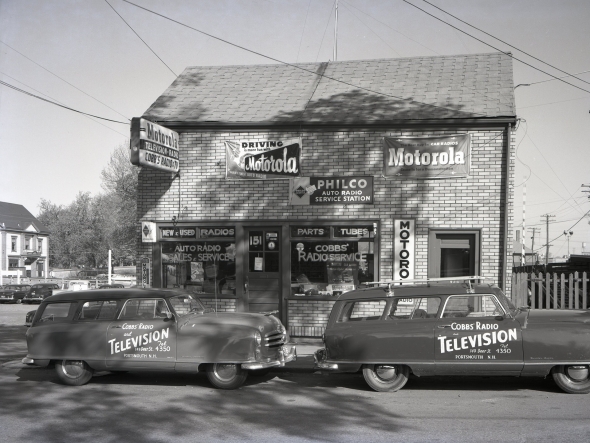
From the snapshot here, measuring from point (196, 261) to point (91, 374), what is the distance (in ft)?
15.6

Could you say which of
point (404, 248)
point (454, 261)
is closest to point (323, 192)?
point (404, 248)

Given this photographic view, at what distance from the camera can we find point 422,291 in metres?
9.10

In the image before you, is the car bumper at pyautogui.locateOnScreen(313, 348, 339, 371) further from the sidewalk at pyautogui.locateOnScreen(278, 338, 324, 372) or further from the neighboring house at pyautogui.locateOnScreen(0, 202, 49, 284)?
the neighboring house at pyautogui.locateOnScreen(0, 202, 49, 284)

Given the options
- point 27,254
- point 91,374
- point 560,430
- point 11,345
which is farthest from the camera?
point 27,254

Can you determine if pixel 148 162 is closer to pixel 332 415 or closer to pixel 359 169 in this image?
pixel 359 169

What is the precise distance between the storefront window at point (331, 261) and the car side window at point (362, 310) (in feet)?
13.2

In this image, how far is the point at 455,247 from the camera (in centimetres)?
1329

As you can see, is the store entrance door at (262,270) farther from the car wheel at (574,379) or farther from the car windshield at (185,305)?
the car wheel at (574,379)

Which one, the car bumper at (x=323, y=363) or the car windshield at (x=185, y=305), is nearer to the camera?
the car bumper at (x=323, y=363)

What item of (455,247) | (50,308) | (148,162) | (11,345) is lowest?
(11,345)

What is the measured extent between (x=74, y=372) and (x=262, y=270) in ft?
16.8

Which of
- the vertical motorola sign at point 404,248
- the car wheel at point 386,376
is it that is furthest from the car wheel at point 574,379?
the vertical motorola sign at point 404,248

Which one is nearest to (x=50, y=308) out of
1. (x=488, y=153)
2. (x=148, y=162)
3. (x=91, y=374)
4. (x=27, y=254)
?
(x=91, y=374)

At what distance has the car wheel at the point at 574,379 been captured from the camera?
841 centimetres
